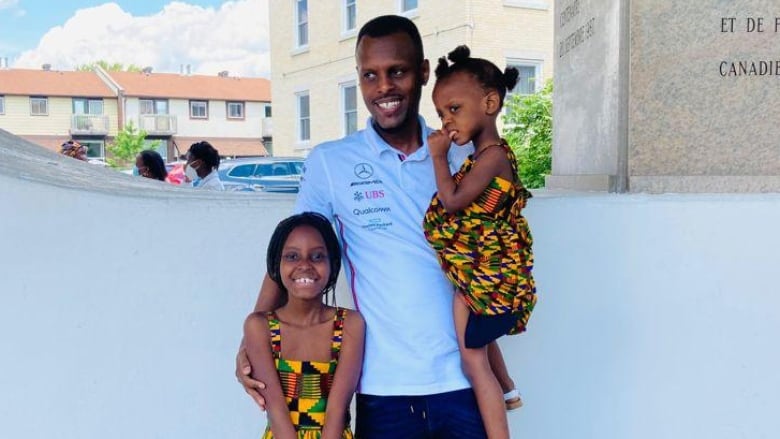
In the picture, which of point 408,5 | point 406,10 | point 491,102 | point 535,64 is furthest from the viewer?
point 408,5

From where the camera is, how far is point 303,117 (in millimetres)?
20844

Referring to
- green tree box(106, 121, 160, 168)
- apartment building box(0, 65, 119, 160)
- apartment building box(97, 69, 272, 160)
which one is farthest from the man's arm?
apartment building box(0, 65, 119, 160)

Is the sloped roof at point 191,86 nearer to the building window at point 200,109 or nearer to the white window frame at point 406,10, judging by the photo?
the building window at point 200,109

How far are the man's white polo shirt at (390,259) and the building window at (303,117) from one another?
18605 millimetres

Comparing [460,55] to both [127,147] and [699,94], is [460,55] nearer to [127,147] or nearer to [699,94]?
[699,94]

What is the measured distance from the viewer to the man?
79.4 inches

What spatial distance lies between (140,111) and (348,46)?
3130 centimetres

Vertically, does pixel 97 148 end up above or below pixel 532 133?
above

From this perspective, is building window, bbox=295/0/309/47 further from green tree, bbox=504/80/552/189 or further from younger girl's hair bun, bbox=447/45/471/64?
younger girl's hair bun, bbox=447/45/471/64

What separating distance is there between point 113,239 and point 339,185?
966 millimetres

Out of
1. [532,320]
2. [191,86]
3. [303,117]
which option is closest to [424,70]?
[532,320]

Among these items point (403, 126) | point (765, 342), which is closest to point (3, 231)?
point (403, 126)

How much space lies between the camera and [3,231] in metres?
2.59

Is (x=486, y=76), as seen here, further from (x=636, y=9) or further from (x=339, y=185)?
(x=636, y=9)
